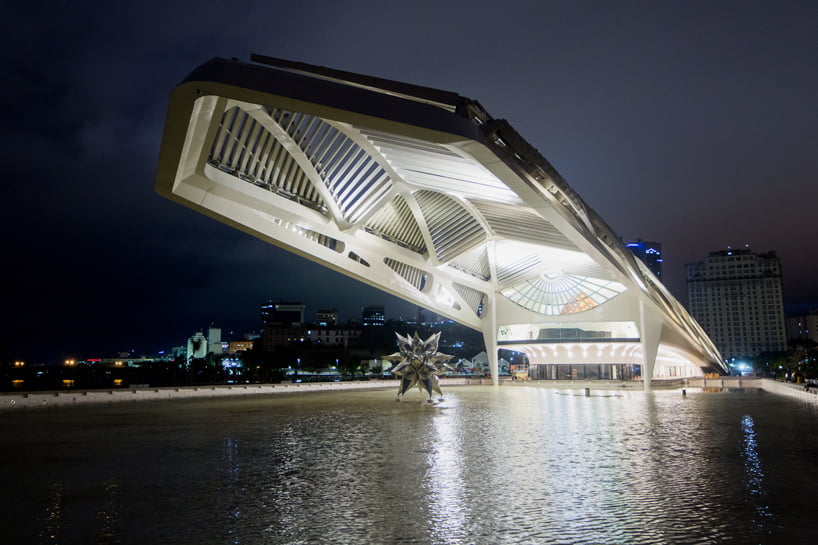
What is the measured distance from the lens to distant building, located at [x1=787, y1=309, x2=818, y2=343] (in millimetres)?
138962

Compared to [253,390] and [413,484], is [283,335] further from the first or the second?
[413,484]

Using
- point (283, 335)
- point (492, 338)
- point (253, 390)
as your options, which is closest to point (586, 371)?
point (492, 338)

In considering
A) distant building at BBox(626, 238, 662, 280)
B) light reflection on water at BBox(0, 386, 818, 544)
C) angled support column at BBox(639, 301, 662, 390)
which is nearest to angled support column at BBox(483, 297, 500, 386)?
angled support column at BBox(639, 301, 662, 390)

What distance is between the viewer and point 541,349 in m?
52.0

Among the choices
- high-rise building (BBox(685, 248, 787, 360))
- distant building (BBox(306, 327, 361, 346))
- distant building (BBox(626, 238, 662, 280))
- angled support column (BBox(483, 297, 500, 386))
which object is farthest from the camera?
distant building (BBox(626, 238, 662, 280))

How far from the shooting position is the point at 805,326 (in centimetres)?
14825

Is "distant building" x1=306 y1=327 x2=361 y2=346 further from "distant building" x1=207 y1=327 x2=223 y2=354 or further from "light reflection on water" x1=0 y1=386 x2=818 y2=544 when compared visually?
"light reflection on water" x1=0 y1=386 x2=818 y2=544

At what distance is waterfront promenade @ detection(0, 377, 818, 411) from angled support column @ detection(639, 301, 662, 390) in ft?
5.55

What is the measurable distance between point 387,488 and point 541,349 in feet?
152

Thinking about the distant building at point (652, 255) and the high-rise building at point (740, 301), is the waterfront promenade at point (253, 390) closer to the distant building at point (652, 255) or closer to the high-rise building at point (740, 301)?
the high-rise building at point (740, 301)

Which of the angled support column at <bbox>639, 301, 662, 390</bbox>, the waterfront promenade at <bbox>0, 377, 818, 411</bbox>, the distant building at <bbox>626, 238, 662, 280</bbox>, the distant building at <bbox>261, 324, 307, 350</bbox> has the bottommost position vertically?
the waterfront promenade at <bbox>0, 377, 818, 411</bbox>

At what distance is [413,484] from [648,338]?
118 feet

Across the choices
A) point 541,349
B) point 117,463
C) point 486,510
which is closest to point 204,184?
point 117,463

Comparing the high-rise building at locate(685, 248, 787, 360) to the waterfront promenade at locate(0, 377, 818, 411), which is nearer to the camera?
the waterfront promenade at locate(0, 377, 818, 411)
